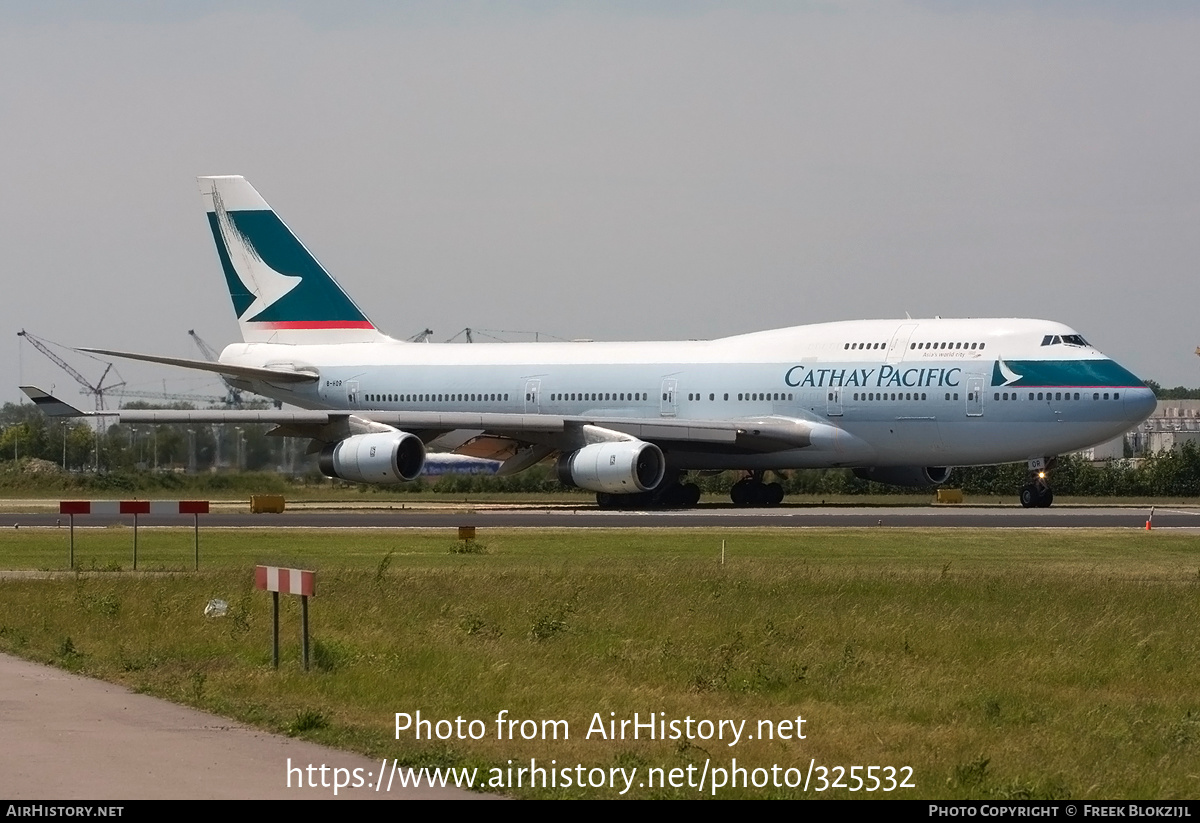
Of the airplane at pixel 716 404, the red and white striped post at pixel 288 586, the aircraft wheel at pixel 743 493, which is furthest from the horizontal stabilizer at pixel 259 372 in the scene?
the red and white striped post at pixel 288 586

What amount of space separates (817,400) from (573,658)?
29.0m

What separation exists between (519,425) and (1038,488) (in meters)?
13.1

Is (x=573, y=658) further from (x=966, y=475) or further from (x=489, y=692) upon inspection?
(x=966, y=475)

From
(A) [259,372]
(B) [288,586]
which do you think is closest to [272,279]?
(A) [259,372]

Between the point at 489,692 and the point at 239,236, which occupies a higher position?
the point at 239,236

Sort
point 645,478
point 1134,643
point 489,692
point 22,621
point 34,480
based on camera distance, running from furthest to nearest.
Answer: point 34,480 → point 645,478 → point 22,621 → point 1134,643 → point 489,692

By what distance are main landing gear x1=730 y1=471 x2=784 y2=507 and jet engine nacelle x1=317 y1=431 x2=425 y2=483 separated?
29.6ft

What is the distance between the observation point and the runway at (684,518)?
123 feet

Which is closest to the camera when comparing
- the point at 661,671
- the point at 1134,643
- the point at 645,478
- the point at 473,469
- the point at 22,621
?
the point at 661,671

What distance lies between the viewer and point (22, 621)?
19.3 m

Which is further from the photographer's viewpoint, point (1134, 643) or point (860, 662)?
point (1134, 643)

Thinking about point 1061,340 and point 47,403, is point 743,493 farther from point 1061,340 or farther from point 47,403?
point 47,403

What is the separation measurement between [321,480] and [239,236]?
8.28 m

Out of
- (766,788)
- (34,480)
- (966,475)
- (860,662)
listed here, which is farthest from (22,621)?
(966,475)
